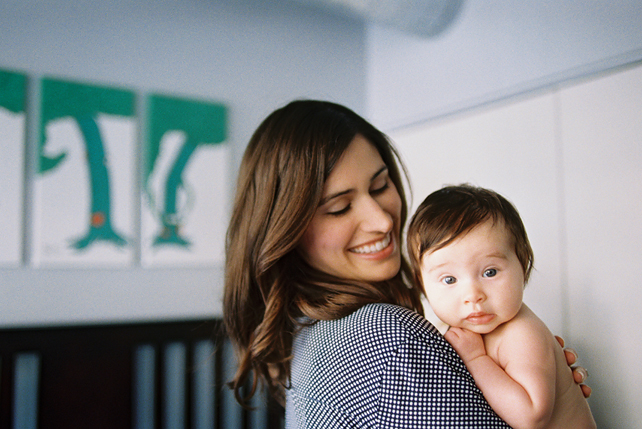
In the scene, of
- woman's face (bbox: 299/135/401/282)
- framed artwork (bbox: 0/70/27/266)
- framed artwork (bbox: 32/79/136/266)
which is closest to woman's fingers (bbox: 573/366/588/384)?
woman's face (bbox: 299/135/401/282)

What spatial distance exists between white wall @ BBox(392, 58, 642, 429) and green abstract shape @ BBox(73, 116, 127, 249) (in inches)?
63.0

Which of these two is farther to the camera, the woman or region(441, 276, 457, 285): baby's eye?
region(441, 276, 457, 285): baby's eye

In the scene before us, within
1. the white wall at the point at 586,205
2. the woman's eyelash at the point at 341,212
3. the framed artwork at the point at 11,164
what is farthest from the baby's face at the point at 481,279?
the framed artwork at the point at 11,164

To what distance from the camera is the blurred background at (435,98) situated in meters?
1.18

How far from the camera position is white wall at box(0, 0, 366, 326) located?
6.42ft

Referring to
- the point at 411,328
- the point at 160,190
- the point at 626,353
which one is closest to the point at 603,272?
the point at 626,353

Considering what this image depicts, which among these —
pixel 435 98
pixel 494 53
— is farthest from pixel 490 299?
pixel 435 98

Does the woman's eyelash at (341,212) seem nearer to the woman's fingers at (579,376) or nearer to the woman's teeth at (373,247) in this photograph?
the woman's teeth at (373,247)

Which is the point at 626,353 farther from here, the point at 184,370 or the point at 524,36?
the point at 184,370

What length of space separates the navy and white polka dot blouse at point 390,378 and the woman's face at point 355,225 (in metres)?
0.20

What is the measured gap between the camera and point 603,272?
1190 mm

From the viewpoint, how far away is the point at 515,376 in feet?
2.57

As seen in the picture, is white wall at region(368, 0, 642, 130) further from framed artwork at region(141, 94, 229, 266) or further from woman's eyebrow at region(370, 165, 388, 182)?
framed artwork at region(141, 94, 229, 266)

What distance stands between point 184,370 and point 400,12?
1987mm
